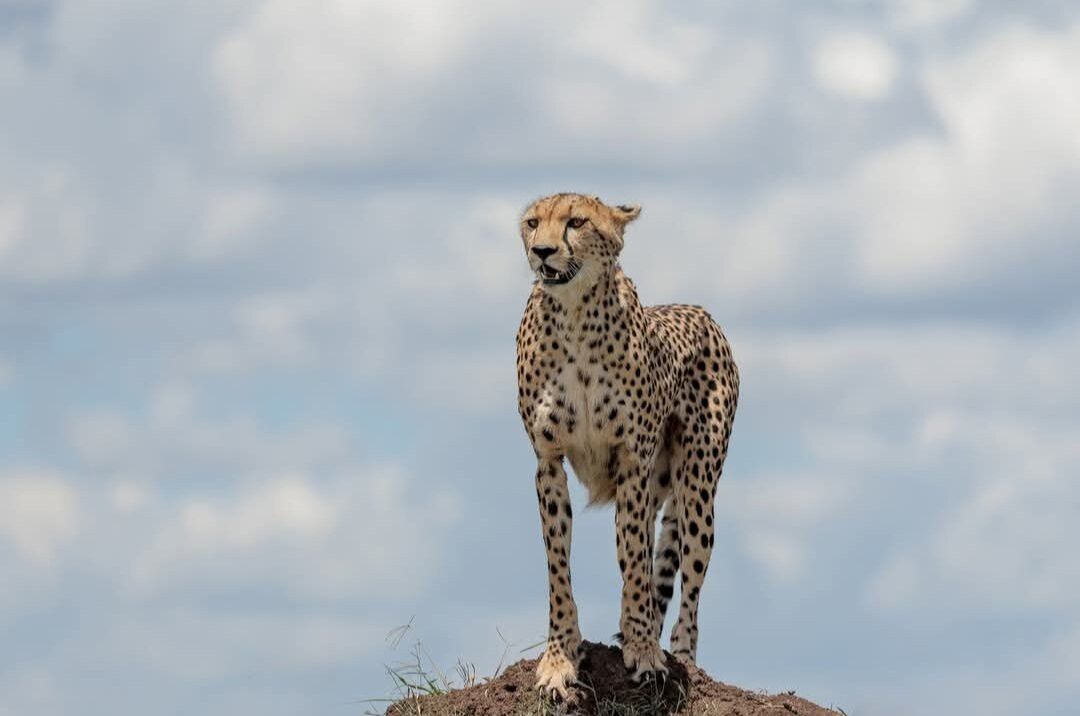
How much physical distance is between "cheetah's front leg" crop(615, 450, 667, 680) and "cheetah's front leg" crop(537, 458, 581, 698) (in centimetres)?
29

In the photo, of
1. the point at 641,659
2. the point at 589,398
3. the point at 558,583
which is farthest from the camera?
the point at 641,659

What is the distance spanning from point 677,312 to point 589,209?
1.81 m

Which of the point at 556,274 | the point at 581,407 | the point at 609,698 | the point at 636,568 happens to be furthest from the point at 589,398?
the point at 609,698

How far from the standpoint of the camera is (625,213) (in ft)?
41.1

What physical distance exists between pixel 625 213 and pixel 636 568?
1.97 metres

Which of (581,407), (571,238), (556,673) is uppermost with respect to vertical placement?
(571,238)

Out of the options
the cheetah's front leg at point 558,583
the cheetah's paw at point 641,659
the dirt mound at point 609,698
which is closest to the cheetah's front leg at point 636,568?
the cheetah's paw at point 641,659

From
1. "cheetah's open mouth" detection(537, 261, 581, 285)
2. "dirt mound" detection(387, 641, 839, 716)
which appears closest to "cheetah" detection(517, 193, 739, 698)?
"cheetah's open mouth" detection(537, 261, 581, 285)

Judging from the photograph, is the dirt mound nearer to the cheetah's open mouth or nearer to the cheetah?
the cheetah

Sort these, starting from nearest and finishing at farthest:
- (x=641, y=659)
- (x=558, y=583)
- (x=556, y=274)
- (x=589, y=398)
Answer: (x=556, y=274)
(x=589, y=398)
(x=558, y=583)
(x=641, y=659)

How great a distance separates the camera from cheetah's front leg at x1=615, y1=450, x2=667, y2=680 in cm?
1241

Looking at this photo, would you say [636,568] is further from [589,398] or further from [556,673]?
[589,398]

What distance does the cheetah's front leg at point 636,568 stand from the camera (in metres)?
12.4

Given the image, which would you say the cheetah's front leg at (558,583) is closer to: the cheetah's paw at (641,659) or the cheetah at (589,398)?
the cheetah at (589,398)
